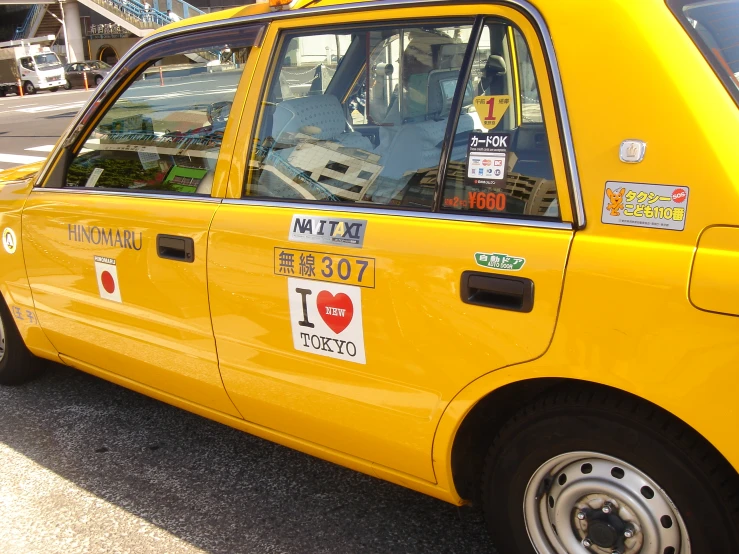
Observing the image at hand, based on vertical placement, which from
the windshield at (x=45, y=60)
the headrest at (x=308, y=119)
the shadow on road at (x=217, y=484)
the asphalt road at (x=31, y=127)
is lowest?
the shadow on road at (x=217, y=484)

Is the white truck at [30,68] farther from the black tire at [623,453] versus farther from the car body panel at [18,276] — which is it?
the black tire at [623,453]

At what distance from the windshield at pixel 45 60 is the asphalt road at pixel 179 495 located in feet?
122

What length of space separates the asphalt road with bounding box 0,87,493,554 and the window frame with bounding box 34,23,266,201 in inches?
11.6

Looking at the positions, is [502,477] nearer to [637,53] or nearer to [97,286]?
[637,53]

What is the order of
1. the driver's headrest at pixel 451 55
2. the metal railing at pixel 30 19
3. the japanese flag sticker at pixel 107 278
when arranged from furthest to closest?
1. the metal railing at pixel 30 19
2. the japanese flag sticker at pixel 107 278
3. the driver's headrest at pixel 451 55

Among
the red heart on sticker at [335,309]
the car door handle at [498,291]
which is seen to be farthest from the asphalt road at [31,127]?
the car door handle at [498,291]

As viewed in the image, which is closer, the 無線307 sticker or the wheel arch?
the wheel arch

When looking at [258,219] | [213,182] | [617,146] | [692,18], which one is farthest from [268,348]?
[692,18]

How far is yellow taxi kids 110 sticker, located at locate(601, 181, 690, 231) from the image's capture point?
1701 millimetres

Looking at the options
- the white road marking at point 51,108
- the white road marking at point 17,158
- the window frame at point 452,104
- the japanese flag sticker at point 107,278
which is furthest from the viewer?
the white road marking at point 51,108

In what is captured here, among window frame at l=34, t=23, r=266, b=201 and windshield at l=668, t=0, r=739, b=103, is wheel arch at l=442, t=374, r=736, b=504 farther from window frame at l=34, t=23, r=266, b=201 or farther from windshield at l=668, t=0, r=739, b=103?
window frame at l=34, t=23, r=266, b=201

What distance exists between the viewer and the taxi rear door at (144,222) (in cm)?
268

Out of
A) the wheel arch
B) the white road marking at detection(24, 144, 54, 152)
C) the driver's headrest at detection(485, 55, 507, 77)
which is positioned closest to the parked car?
the white road marking at detection(24, 144, 54, 152)

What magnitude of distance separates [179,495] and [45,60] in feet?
127
